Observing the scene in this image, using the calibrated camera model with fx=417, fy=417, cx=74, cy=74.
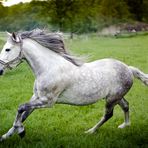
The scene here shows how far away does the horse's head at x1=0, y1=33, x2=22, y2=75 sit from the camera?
600 cm

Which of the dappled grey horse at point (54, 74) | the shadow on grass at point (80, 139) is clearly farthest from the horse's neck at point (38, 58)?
the shadow on grass at point (80, 139)

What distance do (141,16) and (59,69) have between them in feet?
6.82

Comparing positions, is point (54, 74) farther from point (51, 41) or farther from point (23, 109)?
point (23, 109)

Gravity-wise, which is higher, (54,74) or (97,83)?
(54,74)

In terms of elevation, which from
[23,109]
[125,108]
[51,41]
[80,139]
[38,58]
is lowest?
[125,108]

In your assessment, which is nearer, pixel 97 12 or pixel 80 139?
pixel 97 12

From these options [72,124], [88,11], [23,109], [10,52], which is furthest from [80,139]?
[88,11]

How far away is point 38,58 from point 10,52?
0.45 metres

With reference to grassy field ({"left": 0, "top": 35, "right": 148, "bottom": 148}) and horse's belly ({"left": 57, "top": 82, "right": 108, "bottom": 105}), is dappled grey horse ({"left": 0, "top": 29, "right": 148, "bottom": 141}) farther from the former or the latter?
grassy field ({"left": 0, "top": 35, "right": 148, "bottom": 148})

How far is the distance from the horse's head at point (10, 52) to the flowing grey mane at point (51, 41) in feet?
0.81

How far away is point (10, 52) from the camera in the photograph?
606 cm

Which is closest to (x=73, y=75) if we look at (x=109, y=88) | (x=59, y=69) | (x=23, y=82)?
(x=59, y=69)

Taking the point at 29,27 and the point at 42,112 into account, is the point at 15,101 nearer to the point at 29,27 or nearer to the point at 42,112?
the point at 42,112

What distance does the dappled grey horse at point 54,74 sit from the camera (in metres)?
6.11
